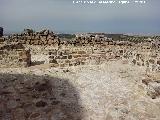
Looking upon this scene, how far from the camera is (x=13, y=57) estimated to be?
40.4 ft

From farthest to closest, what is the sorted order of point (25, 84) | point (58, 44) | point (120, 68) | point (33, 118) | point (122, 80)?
point (58, 44) < point (120, 68) < point (122, 80) < point (25, 84) < point (33, 118)

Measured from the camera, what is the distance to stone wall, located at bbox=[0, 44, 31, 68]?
39.7 ft

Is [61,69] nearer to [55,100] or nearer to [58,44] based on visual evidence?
[55,100]

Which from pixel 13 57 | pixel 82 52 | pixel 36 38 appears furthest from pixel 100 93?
pixel 36 38

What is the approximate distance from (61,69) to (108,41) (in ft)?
45.1

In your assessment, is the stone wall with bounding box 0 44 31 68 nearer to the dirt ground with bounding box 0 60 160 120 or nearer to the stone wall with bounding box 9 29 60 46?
the dirt ground with bounding box 0 60 160 120

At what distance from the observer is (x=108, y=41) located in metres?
24.5

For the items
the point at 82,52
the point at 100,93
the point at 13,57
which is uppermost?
the point at 82,52

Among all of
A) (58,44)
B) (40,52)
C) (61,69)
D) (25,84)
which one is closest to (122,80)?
(61,69)

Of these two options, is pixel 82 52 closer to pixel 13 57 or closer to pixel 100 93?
pixel 13 57

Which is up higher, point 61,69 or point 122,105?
point 61,69

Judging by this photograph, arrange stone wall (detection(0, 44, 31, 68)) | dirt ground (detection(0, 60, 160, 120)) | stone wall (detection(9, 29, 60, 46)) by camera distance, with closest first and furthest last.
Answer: dirt ground (detection(0, 60, 160, 120)) < stone wall (detection(0, 44, 31, 68)) < stone wall (detection(9, 29, 60, 46))

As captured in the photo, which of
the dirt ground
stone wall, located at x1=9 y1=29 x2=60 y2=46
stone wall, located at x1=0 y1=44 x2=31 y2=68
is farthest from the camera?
stone wall, located at x1=9 y1=29 x2=60 y2=46

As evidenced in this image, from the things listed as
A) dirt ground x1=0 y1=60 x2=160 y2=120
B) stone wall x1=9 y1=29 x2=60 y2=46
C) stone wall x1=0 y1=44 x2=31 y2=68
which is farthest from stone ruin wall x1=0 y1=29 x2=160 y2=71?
stone wall x1=0 y1=44 x2=31 y2=68
